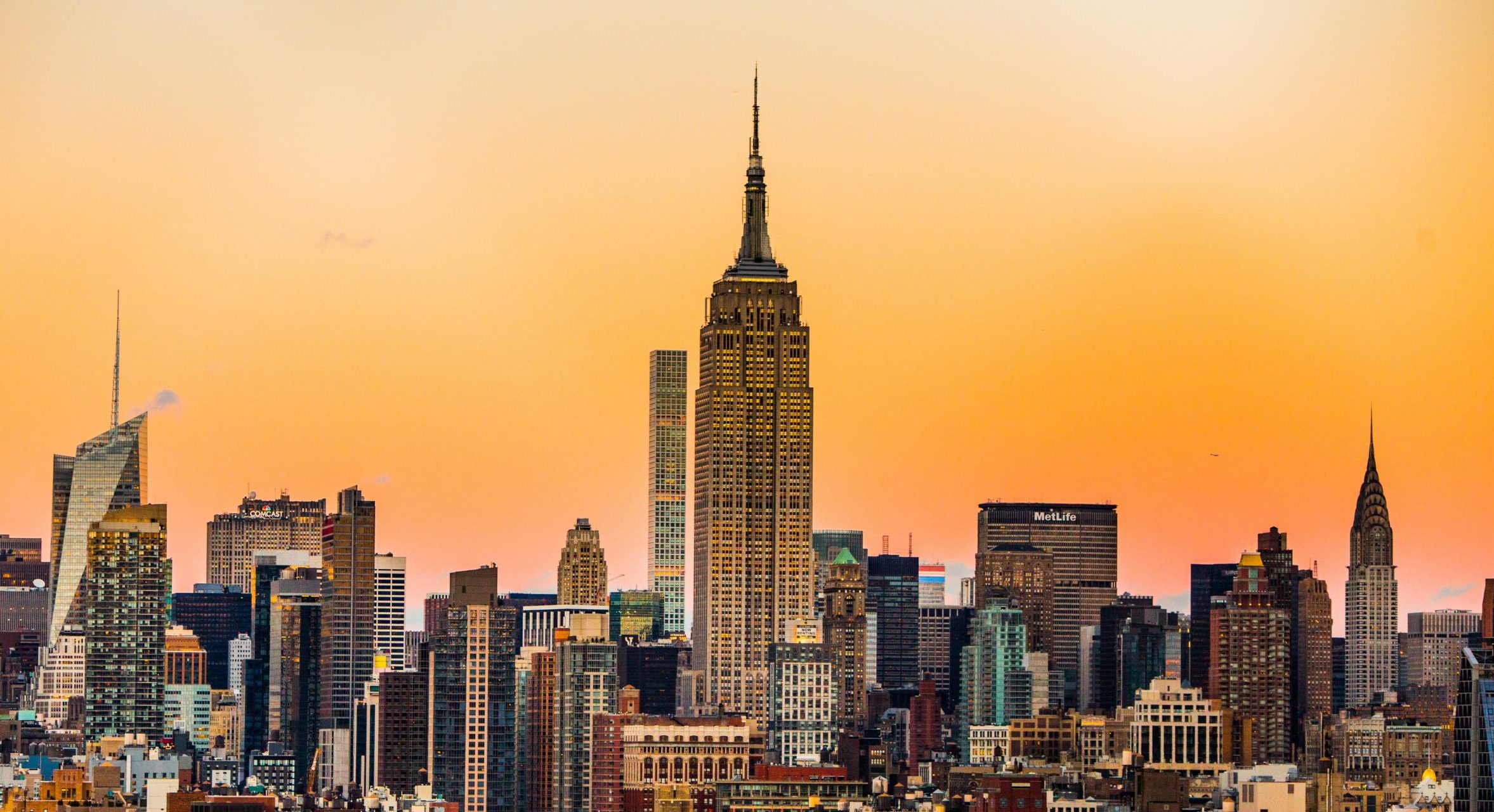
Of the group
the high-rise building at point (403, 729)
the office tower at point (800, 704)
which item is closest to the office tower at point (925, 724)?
the office tower at point (800, 704)

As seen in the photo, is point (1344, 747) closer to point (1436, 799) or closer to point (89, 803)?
point (1436, 799)

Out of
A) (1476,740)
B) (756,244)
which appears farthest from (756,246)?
(1476,740)

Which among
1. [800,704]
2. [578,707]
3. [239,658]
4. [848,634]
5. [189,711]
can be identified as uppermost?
[848,634]

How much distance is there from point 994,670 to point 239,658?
39140 mm

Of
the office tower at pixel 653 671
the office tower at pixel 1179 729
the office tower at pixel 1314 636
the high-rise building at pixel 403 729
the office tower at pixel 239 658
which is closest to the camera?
the office tower at pixel 1179 729

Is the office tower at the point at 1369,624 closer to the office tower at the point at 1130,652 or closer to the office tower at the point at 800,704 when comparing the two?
the office tower at the point at 1130,652

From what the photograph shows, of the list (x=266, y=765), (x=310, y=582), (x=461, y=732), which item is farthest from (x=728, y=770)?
(x=310, y=582)

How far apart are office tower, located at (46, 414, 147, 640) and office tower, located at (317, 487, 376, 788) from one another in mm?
9634

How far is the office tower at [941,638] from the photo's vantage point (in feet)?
576

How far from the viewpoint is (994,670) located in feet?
555

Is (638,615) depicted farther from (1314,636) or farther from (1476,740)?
(1476,740)

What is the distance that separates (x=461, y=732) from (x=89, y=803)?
42.0 m

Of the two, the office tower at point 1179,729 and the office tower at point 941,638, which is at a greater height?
the office tower at point 941,638

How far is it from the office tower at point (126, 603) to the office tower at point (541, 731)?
34.7m
